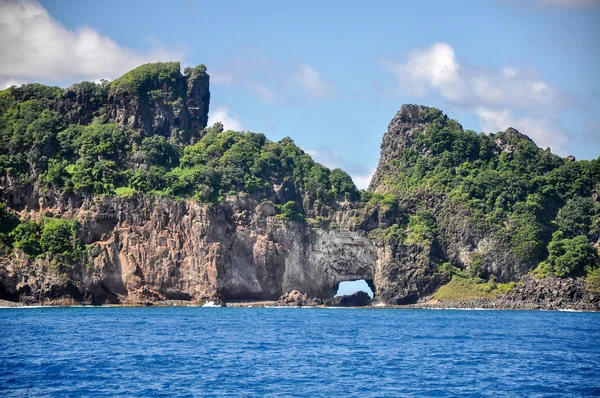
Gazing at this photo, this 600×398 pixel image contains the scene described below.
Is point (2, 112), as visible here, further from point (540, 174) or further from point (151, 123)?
point (540, 174)

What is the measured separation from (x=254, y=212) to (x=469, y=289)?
3893cm

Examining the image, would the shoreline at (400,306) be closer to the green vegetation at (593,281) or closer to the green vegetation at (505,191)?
the green vegetation at (593,281)

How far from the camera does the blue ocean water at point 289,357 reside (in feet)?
Answer: 154

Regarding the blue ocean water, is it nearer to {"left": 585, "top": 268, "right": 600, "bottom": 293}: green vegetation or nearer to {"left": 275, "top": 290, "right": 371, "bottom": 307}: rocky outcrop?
{"left": 585, "top": 268, "right": 600, "bottom": 293}: green vegetation

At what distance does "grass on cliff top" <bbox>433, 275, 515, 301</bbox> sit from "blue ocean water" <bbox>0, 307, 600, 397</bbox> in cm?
4002

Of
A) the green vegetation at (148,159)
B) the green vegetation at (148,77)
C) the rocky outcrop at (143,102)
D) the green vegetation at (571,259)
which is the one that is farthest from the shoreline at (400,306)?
the green vegetation at (148,77)

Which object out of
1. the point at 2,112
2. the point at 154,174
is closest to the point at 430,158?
the point at 154,174

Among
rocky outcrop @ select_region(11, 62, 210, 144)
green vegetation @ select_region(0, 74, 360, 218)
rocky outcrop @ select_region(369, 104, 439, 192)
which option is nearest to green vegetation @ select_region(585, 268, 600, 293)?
green vegetation @ select_region(0, 74, 360, 218)

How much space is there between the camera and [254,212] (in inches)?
5571

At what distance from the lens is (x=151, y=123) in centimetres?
15700

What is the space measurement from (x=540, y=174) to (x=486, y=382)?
11136 centimetres

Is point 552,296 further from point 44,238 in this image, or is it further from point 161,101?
point 161,101

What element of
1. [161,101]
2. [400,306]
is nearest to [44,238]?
[161,101]

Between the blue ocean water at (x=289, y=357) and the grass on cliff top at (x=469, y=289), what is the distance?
1576 inches
